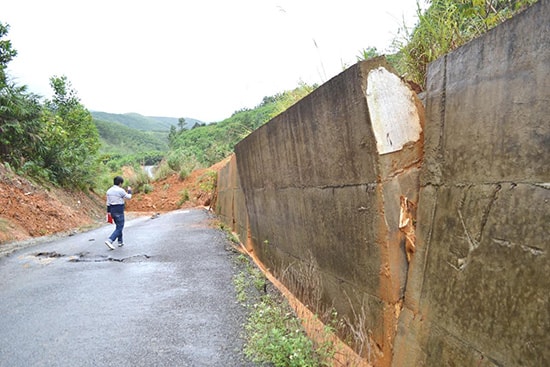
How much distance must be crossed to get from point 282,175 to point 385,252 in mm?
3112

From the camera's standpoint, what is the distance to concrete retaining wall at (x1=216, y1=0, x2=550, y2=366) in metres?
2.27

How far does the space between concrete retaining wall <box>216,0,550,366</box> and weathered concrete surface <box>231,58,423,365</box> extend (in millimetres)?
13

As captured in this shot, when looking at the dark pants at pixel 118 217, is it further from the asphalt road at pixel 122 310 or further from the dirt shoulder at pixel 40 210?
the dirt shoulder at pixel 40 210

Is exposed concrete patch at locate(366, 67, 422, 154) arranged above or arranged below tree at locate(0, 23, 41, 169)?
below

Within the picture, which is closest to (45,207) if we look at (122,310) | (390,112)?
(122,310)

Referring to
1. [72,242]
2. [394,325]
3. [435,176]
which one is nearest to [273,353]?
[394,325]

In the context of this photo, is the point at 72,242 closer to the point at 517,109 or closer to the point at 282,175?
the point at 282,175

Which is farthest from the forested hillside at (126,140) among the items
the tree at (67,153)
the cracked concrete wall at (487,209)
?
the cracked concrete wall at (487,209)

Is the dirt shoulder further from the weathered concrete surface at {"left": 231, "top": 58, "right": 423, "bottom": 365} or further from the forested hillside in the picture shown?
the forested hillside

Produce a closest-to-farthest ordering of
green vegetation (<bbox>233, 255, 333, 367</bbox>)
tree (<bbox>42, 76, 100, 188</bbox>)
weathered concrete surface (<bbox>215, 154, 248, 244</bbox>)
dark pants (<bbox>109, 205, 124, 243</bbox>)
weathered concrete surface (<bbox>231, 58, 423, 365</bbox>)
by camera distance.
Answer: green vegetation (<bbox>233, 255, 333, 367</bbox>)
weathered concrete surface (<bbox>231, 58, 423, 365</bbox>)
dark pants (<bbox>109, 205, 124, 243</bbox>)
weathered concrete surface (<bbox>215, 154, 248, 244</bbox>)
tree (<bbox>42, 76, 100, 188</bbox>)

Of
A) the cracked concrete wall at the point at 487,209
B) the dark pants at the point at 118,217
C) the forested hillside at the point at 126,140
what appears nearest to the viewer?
the cracked concrete wall at the point at 487,209

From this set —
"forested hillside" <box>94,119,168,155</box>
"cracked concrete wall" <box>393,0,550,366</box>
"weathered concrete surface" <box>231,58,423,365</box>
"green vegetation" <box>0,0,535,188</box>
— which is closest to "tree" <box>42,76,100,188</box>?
"green vegetation" <box>0,0,535,188</box>

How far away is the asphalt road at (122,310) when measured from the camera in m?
3.90

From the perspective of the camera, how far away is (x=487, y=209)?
8.46 ft
